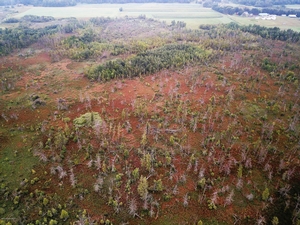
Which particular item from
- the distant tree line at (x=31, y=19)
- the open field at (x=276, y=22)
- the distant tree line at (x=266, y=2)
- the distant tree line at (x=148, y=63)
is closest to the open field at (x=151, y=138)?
the distant tree line at (x=148, y=63)

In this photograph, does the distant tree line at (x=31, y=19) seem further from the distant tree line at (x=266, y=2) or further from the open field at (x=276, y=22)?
the distant tree line at (x=266, y=2)

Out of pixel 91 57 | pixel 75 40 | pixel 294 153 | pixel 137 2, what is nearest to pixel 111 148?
pixel 294 153

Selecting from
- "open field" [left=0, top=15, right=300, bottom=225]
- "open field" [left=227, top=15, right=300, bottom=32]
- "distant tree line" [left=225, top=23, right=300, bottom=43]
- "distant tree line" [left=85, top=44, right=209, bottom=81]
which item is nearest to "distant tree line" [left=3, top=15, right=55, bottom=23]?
"open field" [left=0, top=15, right=300, bottom=225]

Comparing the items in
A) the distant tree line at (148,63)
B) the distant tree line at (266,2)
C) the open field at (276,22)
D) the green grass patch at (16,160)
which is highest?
the distant tree line at (266,2)

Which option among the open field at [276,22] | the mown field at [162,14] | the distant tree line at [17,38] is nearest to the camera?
the distant tree line at [17,38]

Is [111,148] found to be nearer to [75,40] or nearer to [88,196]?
[88,196]

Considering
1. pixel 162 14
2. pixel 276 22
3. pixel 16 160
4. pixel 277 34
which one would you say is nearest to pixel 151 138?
pixel 16 160
